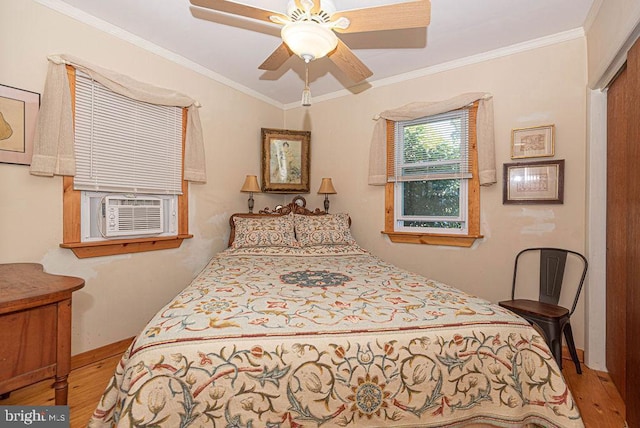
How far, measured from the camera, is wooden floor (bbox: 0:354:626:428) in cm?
167

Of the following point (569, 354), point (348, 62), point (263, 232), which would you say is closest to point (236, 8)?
point (348, 62)

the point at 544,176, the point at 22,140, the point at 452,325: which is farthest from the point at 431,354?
the point at 22,140

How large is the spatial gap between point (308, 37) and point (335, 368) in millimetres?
1502

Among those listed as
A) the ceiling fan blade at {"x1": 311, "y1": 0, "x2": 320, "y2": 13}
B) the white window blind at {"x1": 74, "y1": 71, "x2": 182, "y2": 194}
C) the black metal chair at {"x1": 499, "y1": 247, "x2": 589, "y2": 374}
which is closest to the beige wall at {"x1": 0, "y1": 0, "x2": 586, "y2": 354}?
the black metal chair at {"x1": 499, "y1": 247, "x2": 589, "y2": 374}

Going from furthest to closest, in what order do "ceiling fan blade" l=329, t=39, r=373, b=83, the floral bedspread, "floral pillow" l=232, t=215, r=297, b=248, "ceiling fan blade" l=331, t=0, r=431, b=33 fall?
"floral pillow" l=232, t=215, r=297, b=248
"ceiling fan blade" l=329, t=39, r=373, b=83
"ceiling fan blade" l=331, t=0, r=431, b=33
the floral bedspread

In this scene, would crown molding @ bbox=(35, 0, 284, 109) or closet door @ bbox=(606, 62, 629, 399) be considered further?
crown molding @ bbox=(35, 0, 284, 109)

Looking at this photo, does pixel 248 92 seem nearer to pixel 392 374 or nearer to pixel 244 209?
pixel 244 209

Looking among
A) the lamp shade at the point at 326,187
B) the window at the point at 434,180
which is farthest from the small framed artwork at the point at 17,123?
the window at the point at 434,180

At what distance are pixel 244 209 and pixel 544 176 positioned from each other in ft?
9.75

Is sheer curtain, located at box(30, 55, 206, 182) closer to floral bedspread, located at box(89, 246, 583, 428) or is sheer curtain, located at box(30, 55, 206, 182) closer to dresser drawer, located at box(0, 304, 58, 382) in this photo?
dresser drawer, located at box(0, 304, 58, 382)

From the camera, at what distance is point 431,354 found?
3.69 ft

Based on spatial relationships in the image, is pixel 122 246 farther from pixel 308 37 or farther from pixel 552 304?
pixel 552 304

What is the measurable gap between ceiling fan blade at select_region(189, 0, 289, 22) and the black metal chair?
2.43 metres

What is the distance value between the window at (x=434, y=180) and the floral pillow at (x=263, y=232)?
3.59 feet
